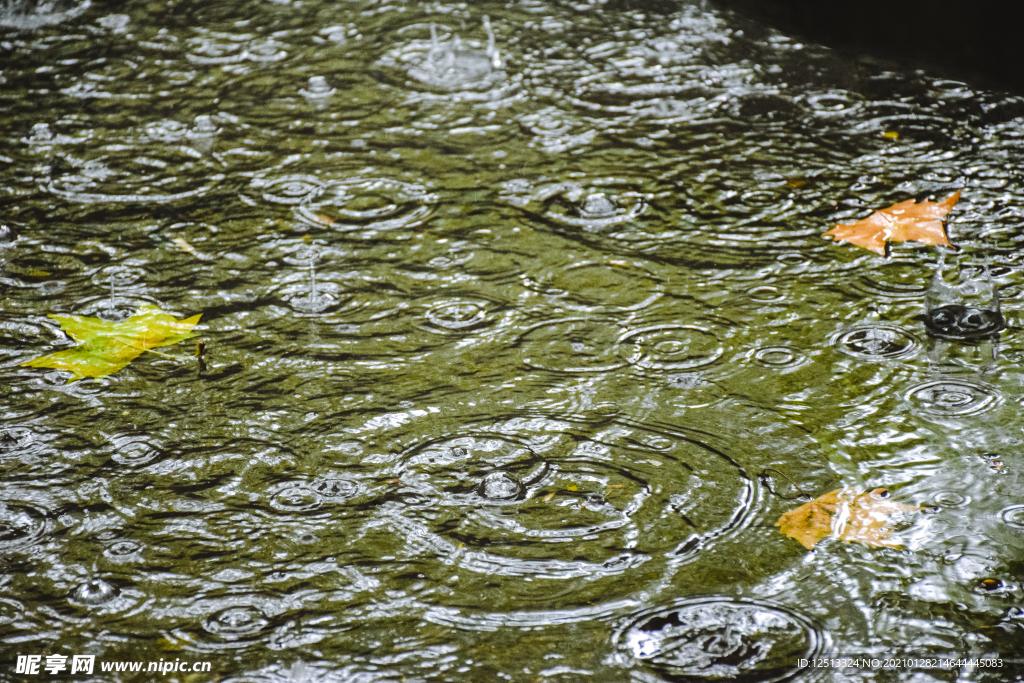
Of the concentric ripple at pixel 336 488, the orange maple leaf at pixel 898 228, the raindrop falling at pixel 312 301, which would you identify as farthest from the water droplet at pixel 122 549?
the orange maple leaf at pixel 898 228

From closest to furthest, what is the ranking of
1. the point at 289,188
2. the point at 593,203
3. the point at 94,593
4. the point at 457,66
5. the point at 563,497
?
the point at 94,593
the point at 563,497
the point at 593,203
the point at 289,188
the point at 457,66

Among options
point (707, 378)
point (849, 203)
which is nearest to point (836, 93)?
point (849, 203)

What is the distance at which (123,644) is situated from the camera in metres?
1.87

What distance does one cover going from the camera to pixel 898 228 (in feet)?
10.4

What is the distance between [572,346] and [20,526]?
4.76 ft

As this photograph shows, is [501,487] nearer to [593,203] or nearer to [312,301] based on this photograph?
[312,301]

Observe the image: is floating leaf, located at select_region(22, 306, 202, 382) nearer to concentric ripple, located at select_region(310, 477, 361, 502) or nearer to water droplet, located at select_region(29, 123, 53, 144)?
concentric ripple, located at select_region(310, 477, 361, 502)

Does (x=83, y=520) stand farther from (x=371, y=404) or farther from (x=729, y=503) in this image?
(x=729, y=503)

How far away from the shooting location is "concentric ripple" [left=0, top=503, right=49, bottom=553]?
212 cm

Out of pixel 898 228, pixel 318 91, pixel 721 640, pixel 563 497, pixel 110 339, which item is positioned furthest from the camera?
pixel 318 91

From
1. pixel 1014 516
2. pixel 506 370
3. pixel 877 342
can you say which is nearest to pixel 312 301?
pixel 506 370

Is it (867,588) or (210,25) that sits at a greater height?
(210,25)

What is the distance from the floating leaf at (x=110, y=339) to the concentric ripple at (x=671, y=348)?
1.31 m

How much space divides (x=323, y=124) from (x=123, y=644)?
2.66 m
